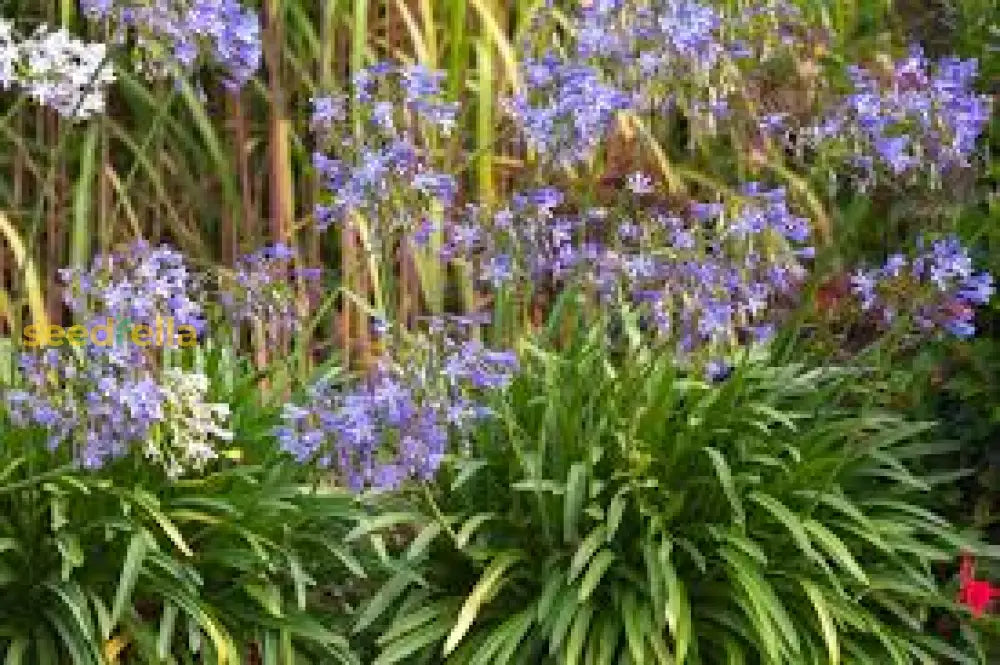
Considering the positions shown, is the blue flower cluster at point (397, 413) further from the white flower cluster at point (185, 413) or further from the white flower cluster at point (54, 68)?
the white flower cluster at point (54, 68)

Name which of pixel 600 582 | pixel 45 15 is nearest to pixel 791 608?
pixel 600 582

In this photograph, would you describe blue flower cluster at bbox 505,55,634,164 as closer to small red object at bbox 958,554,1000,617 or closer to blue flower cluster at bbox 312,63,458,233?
blue flower cluster at bbox 312,63,458,233

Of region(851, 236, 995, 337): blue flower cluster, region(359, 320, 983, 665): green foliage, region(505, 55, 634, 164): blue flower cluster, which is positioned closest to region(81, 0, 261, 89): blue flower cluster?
region(505, 55, 634, 164): blue flower cluster

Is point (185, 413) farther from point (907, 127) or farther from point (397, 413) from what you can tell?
point (907, 127)

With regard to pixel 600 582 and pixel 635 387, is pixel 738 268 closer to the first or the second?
pixel 635 387

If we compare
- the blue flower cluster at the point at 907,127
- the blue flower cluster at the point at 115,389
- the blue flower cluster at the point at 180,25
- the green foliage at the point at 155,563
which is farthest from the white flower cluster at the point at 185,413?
the blue flower cluster at the point at 907,127
